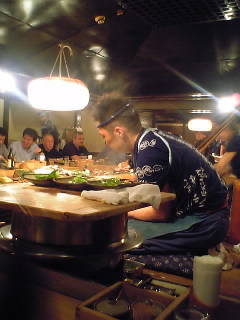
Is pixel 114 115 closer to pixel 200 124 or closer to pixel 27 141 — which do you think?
pixel 27 141

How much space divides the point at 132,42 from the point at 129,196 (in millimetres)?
5601

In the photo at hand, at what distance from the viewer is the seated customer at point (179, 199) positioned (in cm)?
275

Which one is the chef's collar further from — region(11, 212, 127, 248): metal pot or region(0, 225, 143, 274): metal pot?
region(0, 225, 143, 274): metal pot

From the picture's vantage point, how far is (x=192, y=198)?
2.84 metres

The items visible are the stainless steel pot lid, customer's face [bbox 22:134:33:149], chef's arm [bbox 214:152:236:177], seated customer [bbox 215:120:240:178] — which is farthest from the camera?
customer's face [bbox 22:134:33:149]

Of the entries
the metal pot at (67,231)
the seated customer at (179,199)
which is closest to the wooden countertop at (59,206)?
the metal pot at (67,231)

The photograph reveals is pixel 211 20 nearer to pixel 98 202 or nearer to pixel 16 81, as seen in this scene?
pixel 98 202

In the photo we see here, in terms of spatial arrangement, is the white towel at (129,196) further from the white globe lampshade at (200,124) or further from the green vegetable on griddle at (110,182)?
the white globe lampshade at (200,124)

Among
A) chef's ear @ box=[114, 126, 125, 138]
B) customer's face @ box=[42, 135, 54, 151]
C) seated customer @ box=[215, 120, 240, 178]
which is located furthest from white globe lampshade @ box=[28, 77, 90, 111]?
customer's face @ box=[42, 135, 54, 151]

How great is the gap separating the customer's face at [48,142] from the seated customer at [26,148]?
1.97ft

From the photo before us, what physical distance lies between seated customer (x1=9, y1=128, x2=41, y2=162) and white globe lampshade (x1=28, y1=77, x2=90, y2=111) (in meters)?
3.79

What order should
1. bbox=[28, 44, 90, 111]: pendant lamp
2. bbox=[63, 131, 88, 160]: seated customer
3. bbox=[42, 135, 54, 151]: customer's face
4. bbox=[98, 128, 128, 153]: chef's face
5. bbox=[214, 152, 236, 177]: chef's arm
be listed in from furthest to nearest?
bbox=[63, 131, 88, 160]: seated customer < bbox=[42, 135, 54, 151]: customer's face < bbox=[214, 152, 236, 177]: chef's arm < bbox=[28, 44, 90, 111]: pendant lamp < bbox=[98, 128, 128, 153]: chef's face

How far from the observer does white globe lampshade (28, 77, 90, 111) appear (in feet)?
16.4

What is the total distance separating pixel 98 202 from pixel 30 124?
30.6ft
